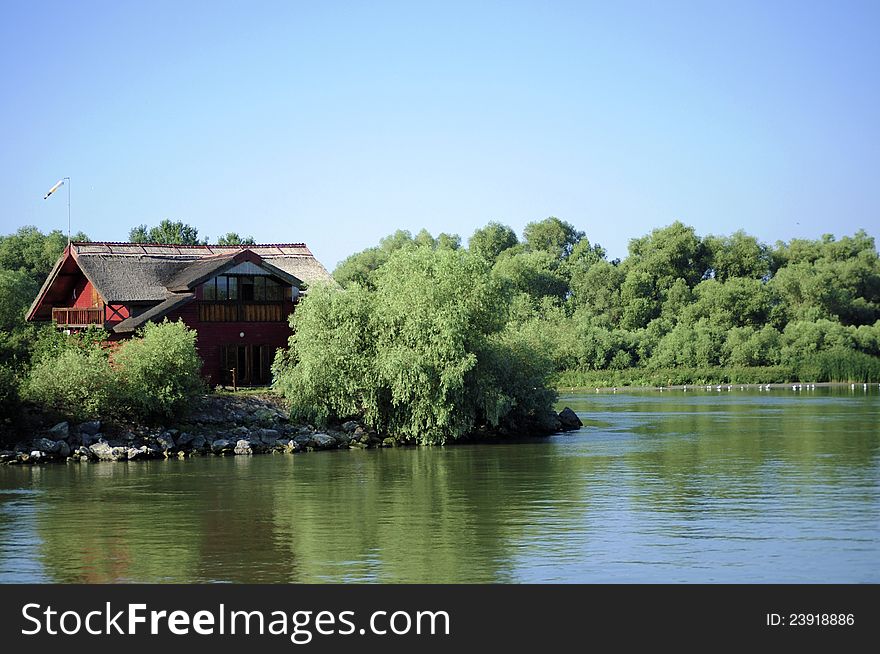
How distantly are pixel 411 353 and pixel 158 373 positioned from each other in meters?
8.49

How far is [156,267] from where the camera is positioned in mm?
47219

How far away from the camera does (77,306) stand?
48.9m

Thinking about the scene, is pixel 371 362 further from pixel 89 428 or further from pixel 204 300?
pixel 89 428

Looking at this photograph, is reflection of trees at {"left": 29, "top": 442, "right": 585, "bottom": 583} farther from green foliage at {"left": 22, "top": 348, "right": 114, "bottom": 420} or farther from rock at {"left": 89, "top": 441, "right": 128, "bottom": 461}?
green foliage at {"left": 22, "top": 348, "right": 114, "bottom": 420}

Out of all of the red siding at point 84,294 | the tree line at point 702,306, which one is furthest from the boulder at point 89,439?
the tree line at point 702,306

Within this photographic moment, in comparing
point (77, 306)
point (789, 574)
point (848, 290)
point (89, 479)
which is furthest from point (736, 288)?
point (789, 574)

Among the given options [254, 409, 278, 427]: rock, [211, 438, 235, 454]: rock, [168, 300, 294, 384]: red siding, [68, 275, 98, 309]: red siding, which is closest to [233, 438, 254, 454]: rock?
[211, 438, 235, 454]: rock

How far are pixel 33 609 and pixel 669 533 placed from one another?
37.6ft

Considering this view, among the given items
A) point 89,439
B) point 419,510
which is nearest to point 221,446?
point 89,439

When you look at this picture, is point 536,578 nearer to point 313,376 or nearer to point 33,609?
point 33,609

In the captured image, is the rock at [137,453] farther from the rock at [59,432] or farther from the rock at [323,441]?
the rock at [323,441]

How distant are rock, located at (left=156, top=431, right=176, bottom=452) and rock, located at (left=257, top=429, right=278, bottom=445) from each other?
2961mm

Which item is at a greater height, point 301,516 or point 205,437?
point 205,437

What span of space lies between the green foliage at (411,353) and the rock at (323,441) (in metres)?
0.96
